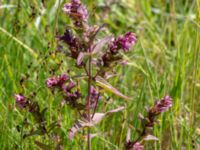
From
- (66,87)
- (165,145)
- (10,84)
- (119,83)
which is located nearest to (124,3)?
(119,83)

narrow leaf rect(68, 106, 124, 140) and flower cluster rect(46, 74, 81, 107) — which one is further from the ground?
flower cluster rect(46, 74, 81, 107)

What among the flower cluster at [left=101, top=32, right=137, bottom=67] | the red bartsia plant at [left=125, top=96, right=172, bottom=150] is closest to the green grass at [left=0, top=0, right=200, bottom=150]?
the red bartsia plant at [left=125, top=96, right=172, bottom=150]

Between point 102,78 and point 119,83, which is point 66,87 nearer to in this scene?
point 102,78

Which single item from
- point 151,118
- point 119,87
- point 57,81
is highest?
point 57,81

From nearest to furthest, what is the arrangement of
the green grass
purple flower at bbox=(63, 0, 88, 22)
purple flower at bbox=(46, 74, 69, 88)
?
purple flower at bbox=(63, 0, 88, 22) < purple flower at bbox=(46, 74, 69, 88) < the green grass

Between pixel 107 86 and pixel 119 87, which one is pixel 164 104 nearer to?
pixel 107 86

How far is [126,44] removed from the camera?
1498mm

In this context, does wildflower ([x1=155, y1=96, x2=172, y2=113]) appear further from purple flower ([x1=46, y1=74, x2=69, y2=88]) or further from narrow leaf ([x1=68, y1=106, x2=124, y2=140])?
purple flower ([x1=46, y1=74, x2=69, y2=88])

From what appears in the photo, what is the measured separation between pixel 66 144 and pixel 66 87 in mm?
395

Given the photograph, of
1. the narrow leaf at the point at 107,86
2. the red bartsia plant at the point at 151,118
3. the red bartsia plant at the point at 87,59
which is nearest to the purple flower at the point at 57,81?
the red bartsia plant at the point at 87,59

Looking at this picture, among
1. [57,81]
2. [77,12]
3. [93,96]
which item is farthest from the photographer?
[93,96]

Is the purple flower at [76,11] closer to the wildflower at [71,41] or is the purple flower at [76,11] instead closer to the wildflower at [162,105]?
the wildflower at [71,41]

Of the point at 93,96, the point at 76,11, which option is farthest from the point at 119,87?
the point at 76,11

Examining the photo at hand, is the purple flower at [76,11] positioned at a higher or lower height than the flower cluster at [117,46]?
higher
